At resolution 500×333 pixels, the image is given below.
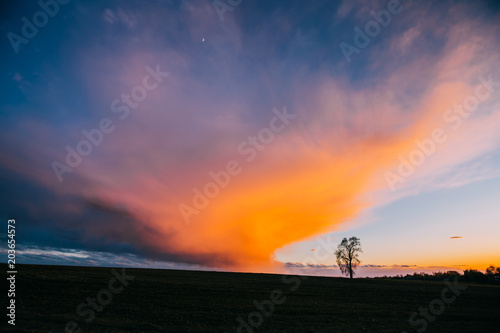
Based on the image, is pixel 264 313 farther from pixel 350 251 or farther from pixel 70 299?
pixel 350 251

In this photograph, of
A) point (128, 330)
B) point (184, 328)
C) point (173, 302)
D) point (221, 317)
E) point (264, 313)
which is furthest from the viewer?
point (173, 302)

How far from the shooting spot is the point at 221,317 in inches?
934

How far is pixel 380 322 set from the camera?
2491 cm

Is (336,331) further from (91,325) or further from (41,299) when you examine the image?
(41,299)

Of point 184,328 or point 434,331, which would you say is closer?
point 184,328

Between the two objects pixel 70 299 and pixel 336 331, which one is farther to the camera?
pixel 70 299

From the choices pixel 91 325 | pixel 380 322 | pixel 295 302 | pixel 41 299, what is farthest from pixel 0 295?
pixel 380 322

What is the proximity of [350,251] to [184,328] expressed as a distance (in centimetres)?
9052

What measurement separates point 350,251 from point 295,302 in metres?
72.1

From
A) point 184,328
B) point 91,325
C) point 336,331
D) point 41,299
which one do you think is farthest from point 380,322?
point 41,299

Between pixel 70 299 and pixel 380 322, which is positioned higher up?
pixel 70 299

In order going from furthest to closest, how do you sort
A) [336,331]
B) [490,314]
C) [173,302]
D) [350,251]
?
[350,251] < [490,314] < [173,302] < [336,331]

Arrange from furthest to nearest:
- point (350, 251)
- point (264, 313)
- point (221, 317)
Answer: point (350, 251), point (264, 313), point (221, 317)

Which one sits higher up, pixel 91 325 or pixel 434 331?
pixel 91 325
